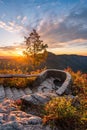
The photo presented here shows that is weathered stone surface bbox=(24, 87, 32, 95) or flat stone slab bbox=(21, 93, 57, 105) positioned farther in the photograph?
weathered stone surface bbox=(24, 87, 32, 95)

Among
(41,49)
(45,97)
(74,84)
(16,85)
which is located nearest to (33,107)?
(45,97)

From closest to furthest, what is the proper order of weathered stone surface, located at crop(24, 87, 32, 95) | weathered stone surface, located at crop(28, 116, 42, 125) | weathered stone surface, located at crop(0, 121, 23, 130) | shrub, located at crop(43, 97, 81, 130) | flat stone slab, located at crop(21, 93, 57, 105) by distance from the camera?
weathered stone surface, located at crop(0, 121, 23, 130) < weathered stone surface, located at crop(28, 116, 42, 125) < shrub, located at crop(43, 97, 81, 130) < flat stone slab, located at crop(21, 93, 57, 105) < weathered stone surface, located at crop(24, 87, 32, 95)

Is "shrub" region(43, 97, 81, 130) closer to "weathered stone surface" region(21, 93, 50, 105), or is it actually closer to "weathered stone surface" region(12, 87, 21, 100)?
"weathered stone surface" region(21, 93, 50, 105)

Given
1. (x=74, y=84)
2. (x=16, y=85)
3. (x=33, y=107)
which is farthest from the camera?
(x=74, y=84)

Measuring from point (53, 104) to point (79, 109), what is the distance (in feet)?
3.48

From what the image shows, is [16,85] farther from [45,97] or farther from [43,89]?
[45,97]

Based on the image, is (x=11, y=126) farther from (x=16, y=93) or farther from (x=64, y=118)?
(x=16, y=93)

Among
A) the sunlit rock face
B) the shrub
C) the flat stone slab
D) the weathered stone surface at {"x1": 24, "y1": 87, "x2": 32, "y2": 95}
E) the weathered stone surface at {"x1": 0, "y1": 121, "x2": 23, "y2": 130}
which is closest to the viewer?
the weathered stone surface at {"x1": 0, "y1": 121, "x2": 23, "y2": 130}

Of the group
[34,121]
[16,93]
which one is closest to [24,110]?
[34,121]

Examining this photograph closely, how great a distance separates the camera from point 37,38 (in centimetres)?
3784

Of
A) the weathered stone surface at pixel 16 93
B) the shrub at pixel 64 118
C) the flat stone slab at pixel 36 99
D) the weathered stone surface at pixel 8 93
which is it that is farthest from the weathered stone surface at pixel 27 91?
the shrub at pixel 64 118

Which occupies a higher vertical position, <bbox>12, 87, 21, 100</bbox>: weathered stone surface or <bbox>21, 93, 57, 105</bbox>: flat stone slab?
<bbox>21, 93, 57, 105</bbox>: flat stone slab

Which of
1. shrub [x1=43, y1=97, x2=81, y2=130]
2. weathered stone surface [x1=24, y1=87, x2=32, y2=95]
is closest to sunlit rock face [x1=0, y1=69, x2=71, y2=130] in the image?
weathered stone surface [x1=24, y1=87, x2=32, y2=95]

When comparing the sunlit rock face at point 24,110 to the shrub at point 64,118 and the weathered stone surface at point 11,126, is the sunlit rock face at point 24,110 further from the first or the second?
the shrub at point 64,118
